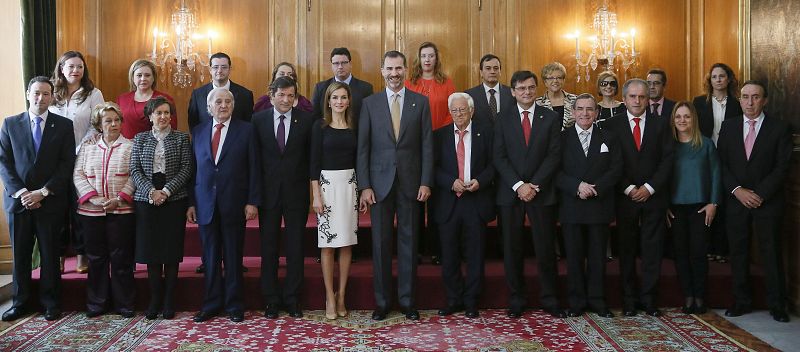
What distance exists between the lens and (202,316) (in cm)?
504

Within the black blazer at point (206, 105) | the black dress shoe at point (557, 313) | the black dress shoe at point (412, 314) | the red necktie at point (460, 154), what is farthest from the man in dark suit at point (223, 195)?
the black dress shoe at point (557, 313)

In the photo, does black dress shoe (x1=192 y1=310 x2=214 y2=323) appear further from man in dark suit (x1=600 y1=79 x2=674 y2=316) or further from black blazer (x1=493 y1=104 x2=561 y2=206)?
man in dark suit (x1=600 y1=79 x2=674 y2=316)

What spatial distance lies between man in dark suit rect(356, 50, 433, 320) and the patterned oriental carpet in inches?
11.2

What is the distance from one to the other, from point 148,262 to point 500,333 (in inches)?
91.7

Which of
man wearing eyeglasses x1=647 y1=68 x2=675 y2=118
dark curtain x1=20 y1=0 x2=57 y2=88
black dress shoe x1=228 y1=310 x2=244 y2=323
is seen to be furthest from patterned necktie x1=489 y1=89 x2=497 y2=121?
dark curtain x1=20 y1=0 x2=57 y2=88

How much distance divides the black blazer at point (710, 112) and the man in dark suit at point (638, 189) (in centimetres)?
85

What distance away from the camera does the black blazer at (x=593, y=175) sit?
5.11 metres

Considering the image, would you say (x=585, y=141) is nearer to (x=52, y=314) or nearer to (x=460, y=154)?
(x=460, y=154)

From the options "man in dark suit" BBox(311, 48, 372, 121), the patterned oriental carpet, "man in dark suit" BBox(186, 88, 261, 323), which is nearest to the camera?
the patterned oriental carpet

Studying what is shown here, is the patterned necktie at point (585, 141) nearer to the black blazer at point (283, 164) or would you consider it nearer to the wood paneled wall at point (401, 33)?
the black blazer at point (283, 164)

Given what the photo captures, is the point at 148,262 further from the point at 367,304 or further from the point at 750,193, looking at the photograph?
the point at 750,193

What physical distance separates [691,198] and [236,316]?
125 inches

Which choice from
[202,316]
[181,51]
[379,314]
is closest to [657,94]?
[379,314]

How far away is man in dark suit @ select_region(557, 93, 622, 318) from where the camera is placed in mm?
5109
